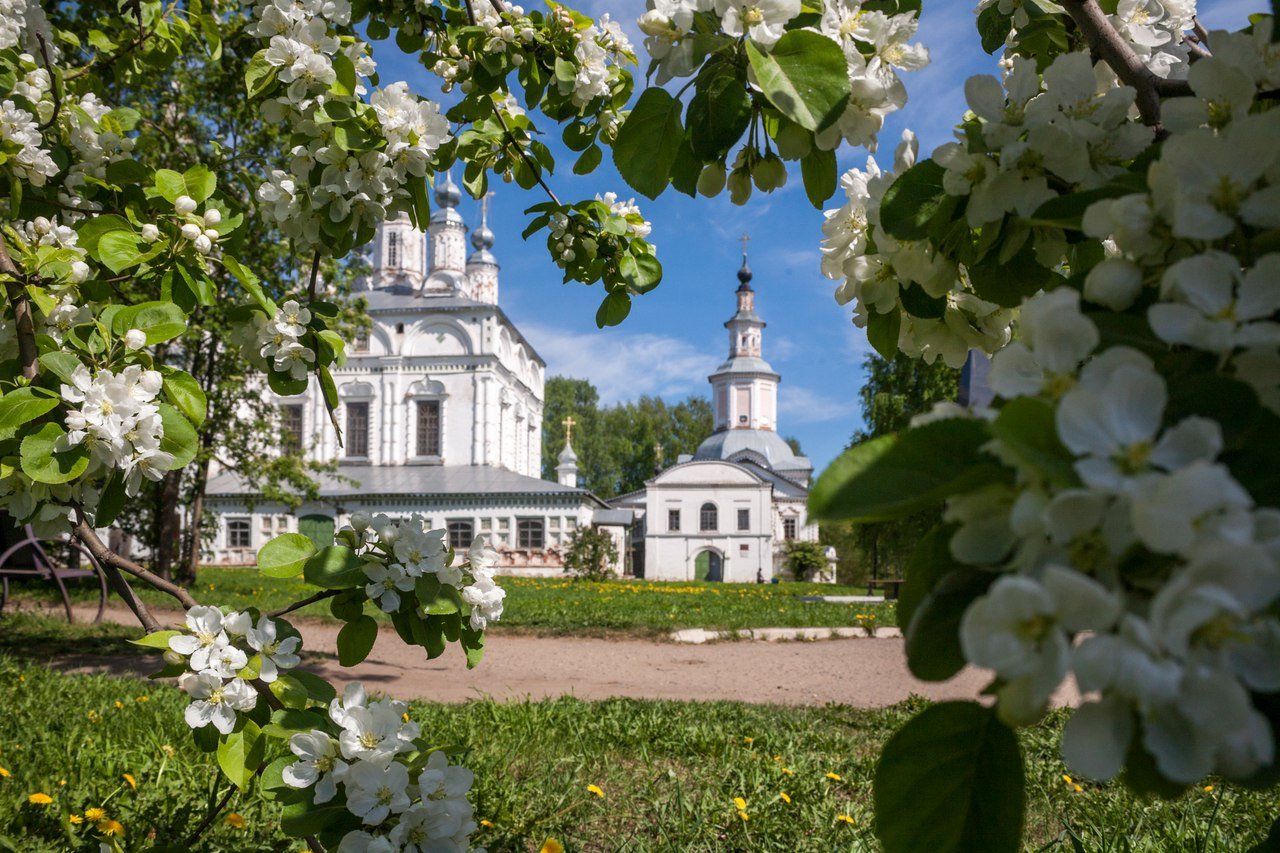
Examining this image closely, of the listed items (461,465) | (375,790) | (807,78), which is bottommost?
(375,790)

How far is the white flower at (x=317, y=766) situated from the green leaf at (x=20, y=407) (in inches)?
26.8

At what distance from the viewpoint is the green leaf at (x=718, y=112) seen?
0.98 m

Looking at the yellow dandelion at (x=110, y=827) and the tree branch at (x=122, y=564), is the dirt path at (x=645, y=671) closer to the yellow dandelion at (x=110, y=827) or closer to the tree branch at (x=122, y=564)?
the yellow dandelion at (x=110, y=827)

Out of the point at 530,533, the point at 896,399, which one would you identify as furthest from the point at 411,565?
the point at 530,533

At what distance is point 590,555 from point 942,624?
25.2m

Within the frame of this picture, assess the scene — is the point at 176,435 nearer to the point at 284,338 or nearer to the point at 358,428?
the point at 284,338

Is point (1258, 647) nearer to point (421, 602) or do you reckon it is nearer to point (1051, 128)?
point (1051, 128)

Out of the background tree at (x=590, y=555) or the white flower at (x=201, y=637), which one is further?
the background tree at (x=590, y=555)

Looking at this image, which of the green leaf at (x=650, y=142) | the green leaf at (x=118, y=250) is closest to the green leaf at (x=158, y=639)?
the green leaf at (x=118, y=250)

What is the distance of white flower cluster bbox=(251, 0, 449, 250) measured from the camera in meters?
1.78

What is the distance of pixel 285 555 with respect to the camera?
152 cm

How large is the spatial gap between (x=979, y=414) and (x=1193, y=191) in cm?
25

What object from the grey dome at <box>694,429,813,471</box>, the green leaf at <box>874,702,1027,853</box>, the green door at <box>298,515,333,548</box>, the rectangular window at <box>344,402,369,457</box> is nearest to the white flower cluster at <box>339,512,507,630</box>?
the green leaf at <box>874,702,1027,853</box>

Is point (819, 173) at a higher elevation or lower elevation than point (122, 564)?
higher
